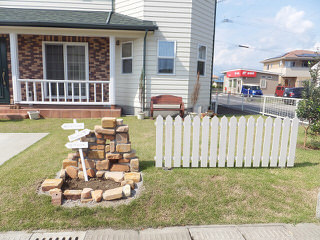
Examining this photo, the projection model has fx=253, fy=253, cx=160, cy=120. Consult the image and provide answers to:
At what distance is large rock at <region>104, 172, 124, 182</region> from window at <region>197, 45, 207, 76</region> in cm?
811

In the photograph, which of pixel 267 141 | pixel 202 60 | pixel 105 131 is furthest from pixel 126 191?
pixel 202 60

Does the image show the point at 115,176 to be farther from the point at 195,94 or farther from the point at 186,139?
the point at 195,94

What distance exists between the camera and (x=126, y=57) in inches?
434

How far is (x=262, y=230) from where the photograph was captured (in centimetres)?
296

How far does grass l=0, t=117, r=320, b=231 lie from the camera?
3.06m

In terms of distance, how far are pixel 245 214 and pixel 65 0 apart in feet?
38.1

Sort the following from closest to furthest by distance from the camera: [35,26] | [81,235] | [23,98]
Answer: [81,235]
[35,26]
[23,98]

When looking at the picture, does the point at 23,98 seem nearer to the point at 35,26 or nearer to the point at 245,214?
the point at 35,26

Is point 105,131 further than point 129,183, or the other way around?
point 105,131

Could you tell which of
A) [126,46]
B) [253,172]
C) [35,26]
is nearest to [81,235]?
[253,172]

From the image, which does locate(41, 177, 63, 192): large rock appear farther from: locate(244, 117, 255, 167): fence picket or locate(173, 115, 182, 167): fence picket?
locate(244, 117, 255, 167): fence picket

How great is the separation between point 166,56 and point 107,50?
8.84 ft

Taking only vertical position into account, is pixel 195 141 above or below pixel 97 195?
above

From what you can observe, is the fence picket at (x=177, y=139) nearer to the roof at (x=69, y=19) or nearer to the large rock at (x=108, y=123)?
the large rock at (x=108, y=123)
